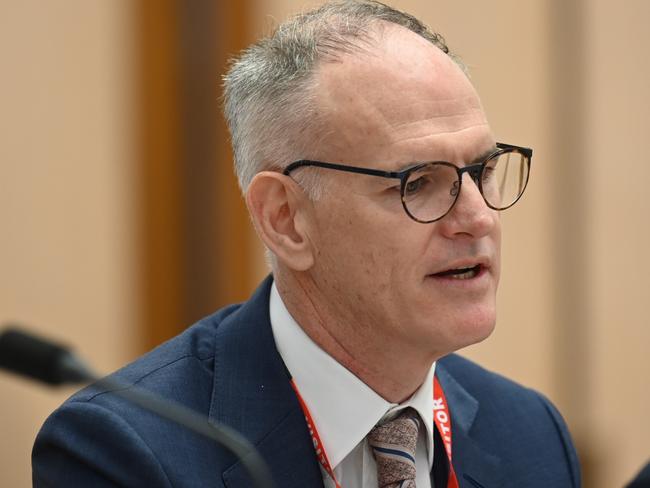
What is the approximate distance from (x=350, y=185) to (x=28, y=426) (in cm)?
184

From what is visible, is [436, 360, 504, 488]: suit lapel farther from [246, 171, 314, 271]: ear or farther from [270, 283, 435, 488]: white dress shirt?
[246, 171, 314, 271]: ear

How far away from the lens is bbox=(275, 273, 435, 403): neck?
7.53 feet

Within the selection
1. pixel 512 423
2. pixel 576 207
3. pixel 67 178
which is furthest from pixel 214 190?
pixel 512 423

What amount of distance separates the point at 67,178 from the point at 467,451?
1971 mm

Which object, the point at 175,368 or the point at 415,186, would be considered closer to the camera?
the point at 415,186

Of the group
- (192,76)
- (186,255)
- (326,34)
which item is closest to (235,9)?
(192,76)

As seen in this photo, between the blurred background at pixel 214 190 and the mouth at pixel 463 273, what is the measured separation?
1.63m

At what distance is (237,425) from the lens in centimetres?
225

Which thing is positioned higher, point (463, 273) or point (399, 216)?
point (399, 216)

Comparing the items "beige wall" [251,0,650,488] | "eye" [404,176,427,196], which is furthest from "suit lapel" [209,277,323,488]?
"beige wall" [251,0,650,488]

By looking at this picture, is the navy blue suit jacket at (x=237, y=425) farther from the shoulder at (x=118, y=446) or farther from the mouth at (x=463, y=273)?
the mouth at (x=463, y=273)

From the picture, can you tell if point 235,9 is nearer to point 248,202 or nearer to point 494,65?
point 494,65

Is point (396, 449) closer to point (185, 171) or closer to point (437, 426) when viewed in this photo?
point (437, 426)

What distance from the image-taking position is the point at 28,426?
3.70 meters
